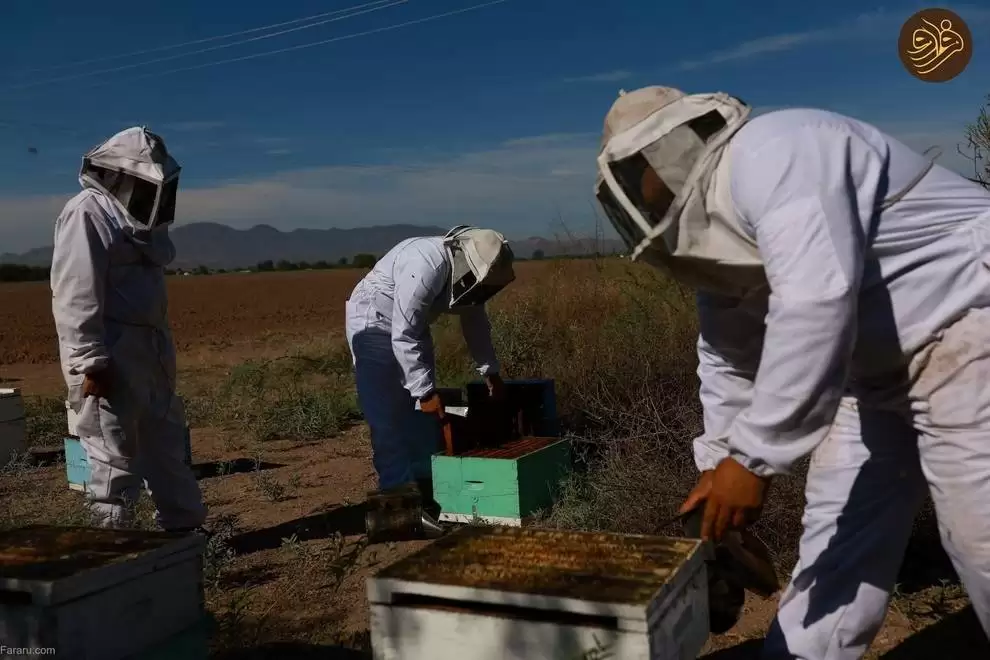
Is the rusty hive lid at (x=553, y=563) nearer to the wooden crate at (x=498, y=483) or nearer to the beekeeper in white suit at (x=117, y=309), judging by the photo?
the wooden crate at (x=498, y=483)

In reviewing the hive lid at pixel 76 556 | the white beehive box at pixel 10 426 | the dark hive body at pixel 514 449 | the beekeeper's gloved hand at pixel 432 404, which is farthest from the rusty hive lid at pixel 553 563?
the white beehive box at pixel 10 426

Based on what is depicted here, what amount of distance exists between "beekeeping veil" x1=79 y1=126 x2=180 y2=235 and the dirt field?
1.34 m

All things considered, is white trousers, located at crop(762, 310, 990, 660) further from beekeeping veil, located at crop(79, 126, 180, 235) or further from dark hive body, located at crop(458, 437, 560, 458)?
beekeeping veil, located at crop(79, 126, 180, 235)

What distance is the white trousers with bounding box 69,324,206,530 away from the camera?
393 centimetres

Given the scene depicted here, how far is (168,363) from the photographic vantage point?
4215 mm

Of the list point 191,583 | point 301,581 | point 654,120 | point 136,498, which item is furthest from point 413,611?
point 136,498

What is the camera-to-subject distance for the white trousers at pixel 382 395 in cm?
491

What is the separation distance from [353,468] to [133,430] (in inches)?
105

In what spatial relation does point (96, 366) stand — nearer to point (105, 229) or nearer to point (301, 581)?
point (105, 229)

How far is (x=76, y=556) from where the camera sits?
2.38 m

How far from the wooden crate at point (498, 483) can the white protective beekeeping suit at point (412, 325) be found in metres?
0.43

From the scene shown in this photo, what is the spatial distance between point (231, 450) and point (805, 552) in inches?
228

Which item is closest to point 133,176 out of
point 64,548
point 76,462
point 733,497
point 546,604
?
point 64,548

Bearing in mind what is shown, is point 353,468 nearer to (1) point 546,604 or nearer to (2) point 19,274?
(1) point 546,604
